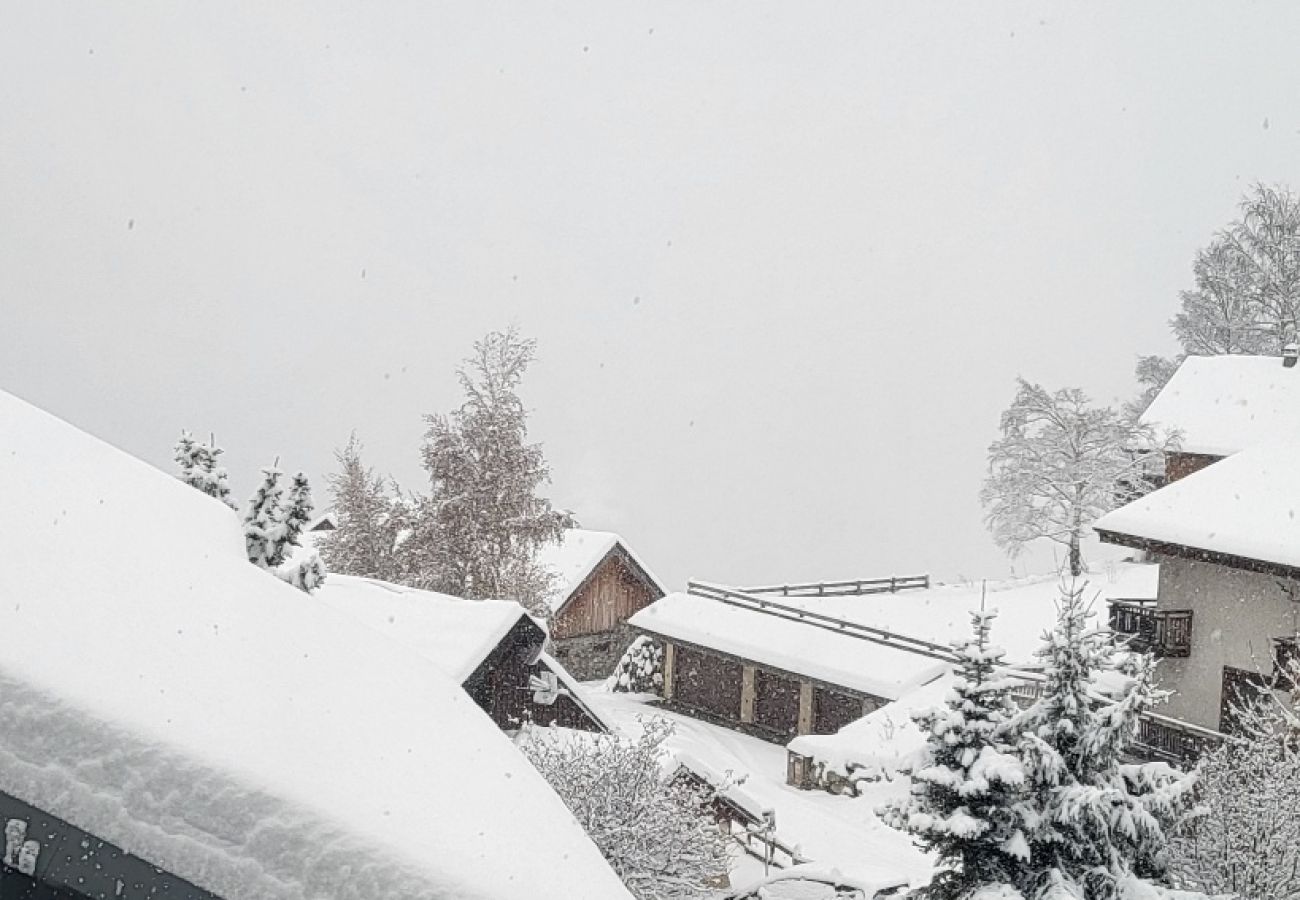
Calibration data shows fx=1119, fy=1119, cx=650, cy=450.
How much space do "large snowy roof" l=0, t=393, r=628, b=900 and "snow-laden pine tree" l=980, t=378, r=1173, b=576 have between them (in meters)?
34.6

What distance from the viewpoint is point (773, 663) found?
25.9 meters

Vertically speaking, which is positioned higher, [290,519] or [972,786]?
[290,519]

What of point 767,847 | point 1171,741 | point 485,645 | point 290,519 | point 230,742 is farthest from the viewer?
point 1171,741

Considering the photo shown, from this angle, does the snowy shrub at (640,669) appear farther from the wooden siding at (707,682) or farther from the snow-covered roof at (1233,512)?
the snow-covered roof at (1233,512)

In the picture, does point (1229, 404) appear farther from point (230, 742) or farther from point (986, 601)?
point (230, 742)

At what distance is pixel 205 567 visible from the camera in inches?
147

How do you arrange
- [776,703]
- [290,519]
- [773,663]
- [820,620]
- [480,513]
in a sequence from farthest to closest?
1. [820,620]
2. [480,513]
3. [776,703]
4. [773,663]
5. [290,519]

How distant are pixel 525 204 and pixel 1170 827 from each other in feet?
621

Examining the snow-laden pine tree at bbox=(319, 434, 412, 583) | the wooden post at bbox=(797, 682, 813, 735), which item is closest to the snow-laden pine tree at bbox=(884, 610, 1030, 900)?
the wooden post at bbox=(797, 682, 813, 735)

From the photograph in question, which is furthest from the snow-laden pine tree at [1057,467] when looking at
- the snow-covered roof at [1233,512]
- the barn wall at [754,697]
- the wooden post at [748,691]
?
the snow-covered roof at [1233,512]

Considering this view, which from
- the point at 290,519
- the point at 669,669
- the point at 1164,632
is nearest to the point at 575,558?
the point at 669,669

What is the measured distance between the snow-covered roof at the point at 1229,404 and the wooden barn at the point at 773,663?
30.5ft

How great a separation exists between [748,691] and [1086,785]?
1797cm

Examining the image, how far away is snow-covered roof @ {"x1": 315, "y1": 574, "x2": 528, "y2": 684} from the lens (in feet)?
49.5
